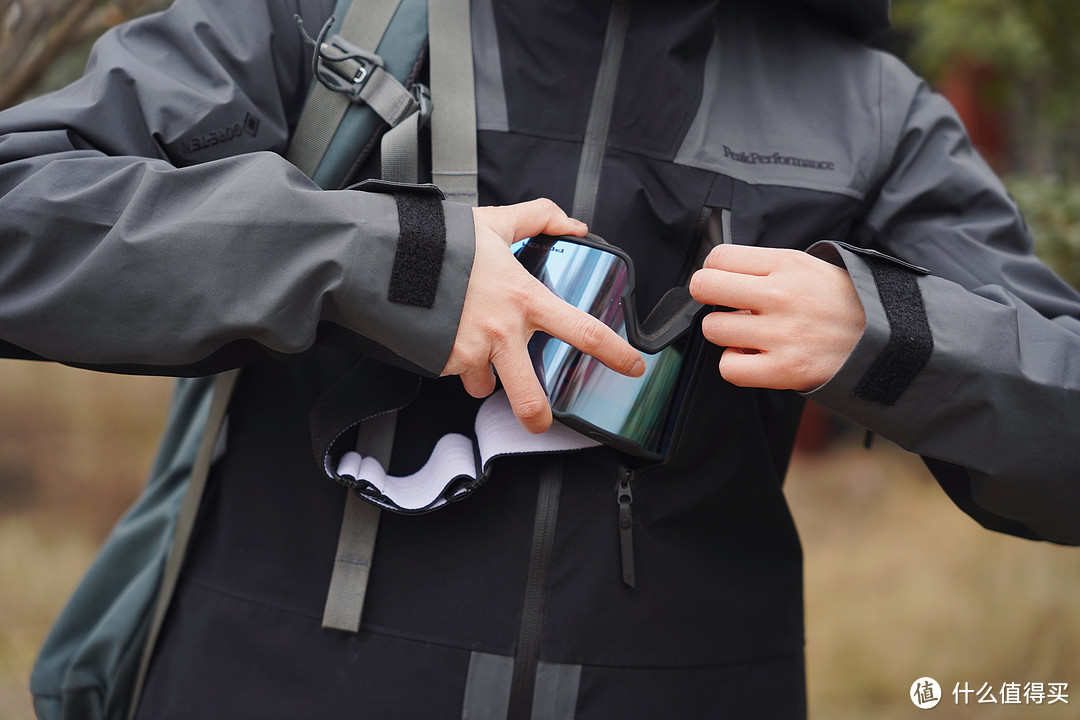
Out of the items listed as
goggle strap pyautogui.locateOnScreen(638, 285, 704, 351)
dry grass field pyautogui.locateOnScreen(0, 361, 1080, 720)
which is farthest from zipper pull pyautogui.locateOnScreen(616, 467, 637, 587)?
dry grass field pyautogui.locateOnScreen(0, 361, 1080, 720)

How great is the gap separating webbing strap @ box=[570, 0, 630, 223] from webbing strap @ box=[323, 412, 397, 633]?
0.44 metres

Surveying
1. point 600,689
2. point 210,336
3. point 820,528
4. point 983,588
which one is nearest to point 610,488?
point 600,689

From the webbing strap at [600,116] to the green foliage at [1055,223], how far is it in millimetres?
Result: 2387

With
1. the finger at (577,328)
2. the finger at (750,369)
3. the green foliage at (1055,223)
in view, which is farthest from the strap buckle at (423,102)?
the green foliage at (1055,223)

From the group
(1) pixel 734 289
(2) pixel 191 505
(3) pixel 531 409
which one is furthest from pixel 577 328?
(2) pixel 191 505

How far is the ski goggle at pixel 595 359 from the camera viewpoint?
126 centimetres

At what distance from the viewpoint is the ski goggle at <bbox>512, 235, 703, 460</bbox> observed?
126 cm

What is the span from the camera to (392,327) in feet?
3.84

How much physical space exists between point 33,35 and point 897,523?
4.63m

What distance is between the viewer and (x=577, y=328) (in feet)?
3.84

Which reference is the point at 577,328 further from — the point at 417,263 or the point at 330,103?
the point at 330,103

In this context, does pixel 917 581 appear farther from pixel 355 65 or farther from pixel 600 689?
pixel 355 65

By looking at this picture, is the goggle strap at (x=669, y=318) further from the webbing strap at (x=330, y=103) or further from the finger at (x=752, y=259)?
the webbing strap at (x=330, y=103)

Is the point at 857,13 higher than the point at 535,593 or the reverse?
higher
